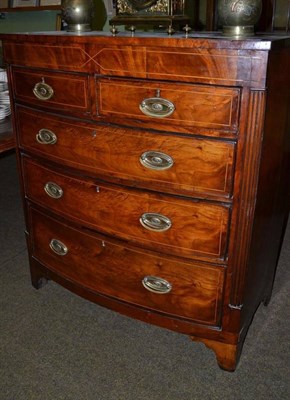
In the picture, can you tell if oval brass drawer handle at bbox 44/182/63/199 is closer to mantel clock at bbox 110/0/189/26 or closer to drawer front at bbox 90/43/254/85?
drawer front at bbox 90/43/254/85

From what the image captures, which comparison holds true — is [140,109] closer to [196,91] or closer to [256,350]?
[196,91]

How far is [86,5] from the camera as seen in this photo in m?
1.46

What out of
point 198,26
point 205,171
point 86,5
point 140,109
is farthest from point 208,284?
point 198,26

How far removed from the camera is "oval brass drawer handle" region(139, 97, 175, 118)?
3.78ft

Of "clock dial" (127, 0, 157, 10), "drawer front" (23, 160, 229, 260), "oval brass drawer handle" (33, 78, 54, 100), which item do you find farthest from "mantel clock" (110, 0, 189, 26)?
"drawer front" (23, 160, 229, 260)

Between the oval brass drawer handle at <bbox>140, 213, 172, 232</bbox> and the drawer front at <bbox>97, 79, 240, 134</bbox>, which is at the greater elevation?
the drawer front at <bbox>97, 79, 240, 134</bbox>

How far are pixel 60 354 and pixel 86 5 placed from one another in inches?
49.8

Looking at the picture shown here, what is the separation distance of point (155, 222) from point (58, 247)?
0.51 metres

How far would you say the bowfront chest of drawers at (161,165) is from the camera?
3.59 feet

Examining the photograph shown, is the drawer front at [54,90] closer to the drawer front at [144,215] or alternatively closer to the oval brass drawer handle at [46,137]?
the oval brass drawer handle at [46,137]

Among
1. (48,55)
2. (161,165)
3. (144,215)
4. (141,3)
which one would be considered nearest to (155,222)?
(144,215)

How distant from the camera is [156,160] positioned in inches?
48.7

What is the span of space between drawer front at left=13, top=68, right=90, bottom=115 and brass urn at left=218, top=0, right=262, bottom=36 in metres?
0.44

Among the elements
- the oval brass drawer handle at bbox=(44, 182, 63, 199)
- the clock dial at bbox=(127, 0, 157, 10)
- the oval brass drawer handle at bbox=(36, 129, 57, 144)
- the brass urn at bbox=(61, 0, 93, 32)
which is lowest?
the oval brass drawer handle at bbox=(44, 182, 63, 199)
